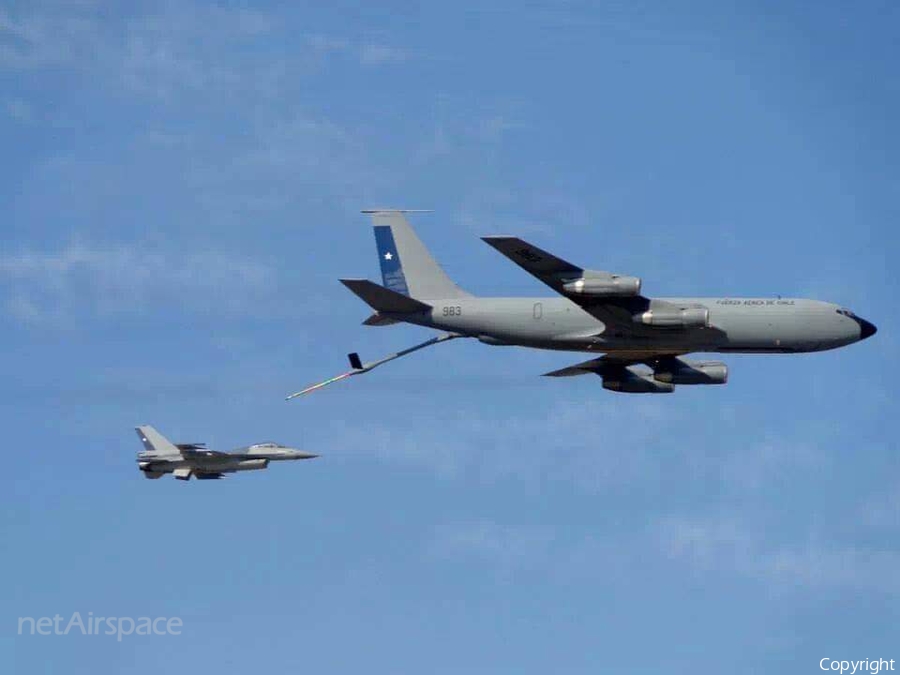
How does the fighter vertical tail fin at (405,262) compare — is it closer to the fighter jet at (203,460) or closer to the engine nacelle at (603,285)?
the engine nacelle at (603,285)

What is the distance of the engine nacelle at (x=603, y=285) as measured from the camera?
69875 mm

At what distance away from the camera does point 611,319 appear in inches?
2840

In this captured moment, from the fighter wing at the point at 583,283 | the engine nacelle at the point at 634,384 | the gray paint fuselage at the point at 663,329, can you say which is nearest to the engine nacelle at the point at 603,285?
the fighter wing at the point at 583,283

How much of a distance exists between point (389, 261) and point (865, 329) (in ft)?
79.9

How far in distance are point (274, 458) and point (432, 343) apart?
2034cm

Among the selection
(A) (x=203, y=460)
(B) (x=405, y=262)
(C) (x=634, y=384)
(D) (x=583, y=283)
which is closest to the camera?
(D) (x=583, y=283)

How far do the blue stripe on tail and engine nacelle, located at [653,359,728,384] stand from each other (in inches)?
555

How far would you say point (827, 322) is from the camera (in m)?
74.0

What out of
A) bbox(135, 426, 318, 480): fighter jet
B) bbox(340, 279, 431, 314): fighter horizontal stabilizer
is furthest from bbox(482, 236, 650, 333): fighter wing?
bbox(135, 426, 318, 480): fighter jet

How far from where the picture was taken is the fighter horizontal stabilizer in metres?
72.0

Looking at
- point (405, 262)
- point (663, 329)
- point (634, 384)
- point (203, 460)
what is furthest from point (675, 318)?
point (203, 460)

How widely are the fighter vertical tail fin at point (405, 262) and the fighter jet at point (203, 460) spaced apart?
18093 millimetres

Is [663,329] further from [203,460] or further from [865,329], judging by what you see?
[203,460]

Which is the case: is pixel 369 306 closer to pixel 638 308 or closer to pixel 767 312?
pixel 638 308
